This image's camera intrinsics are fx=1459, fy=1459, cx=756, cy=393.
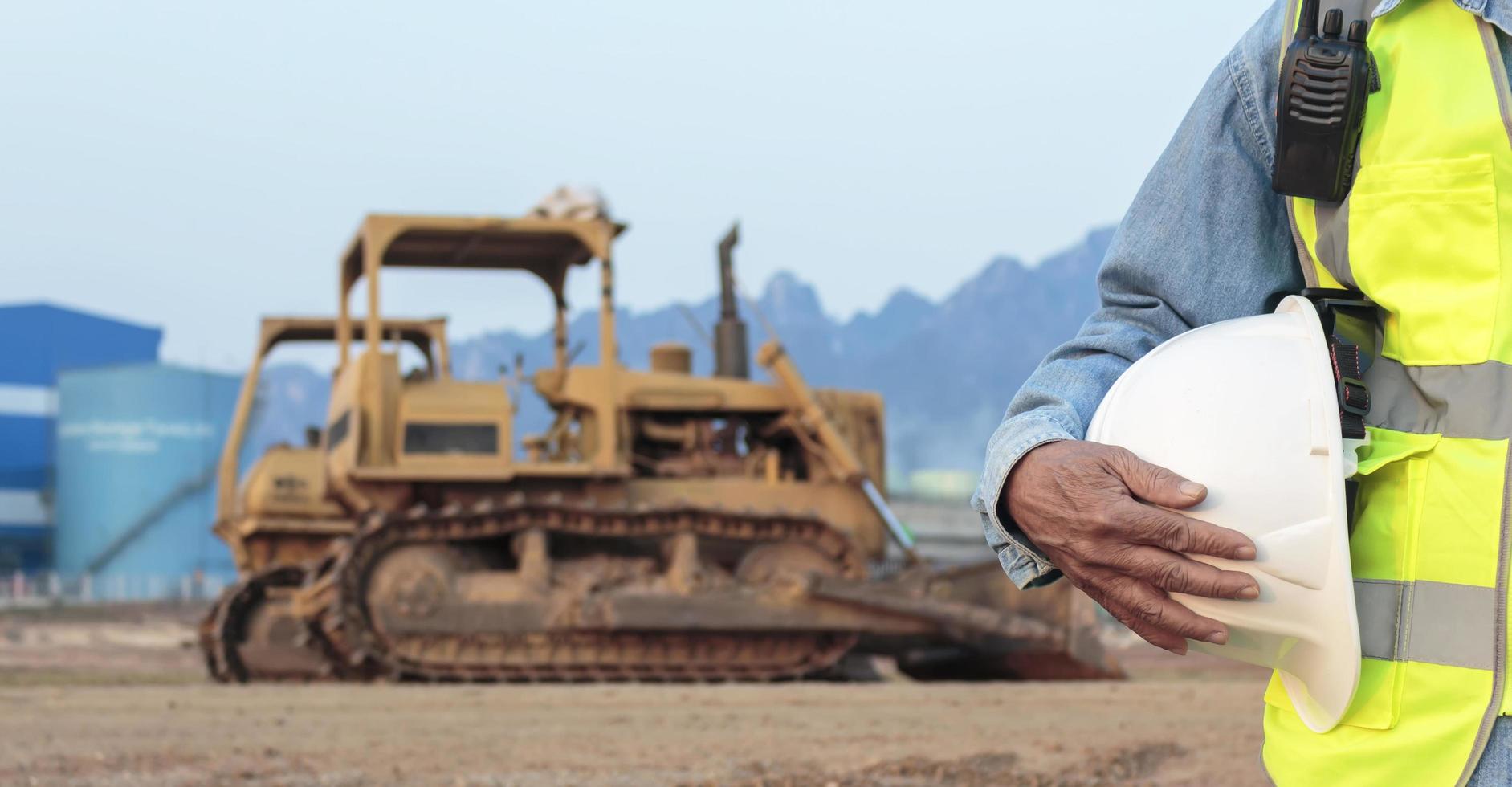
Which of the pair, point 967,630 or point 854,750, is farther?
point 967,630

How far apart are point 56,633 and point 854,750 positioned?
17.5 meters

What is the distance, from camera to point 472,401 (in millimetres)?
10148

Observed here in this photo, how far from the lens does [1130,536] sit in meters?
1.45

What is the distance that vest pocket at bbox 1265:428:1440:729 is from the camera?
54.3 inches

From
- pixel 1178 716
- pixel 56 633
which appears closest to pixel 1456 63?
pixel 1178 716

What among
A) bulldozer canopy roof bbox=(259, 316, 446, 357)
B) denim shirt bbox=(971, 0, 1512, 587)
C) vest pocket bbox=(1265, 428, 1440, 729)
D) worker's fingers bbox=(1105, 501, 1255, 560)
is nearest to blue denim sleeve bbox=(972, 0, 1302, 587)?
denim shirt bbox=(971, 0, 1512, 587)

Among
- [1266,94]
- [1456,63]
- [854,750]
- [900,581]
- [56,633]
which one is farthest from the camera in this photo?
[56,633]

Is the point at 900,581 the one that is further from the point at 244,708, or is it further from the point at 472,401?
the point at 244,708

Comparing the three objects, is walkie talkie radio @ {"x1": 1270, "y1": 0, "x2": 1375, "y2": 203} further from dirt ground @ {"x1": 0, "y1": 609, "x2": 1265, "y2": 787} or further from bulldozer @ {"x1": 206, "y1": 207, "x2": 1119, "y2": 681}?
bulldozer @ {"x1": 206, "y1": 207, "x2": 1119, "y2": 681}

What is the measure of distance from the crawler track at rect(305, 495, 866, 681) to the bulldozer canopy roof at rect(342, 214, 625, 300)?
6.66ft

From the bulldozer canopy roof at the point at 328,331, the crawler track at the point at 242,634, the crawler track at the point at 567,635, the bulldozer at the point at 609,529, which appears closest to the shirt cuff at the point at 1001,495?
the bulldozer at the point at 609,529

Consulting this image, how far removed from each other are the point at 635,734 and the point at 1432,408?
17.5 feet

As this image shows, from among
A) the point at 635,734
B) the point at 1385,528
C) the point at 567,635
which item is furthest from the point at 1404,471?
the point at 567,635

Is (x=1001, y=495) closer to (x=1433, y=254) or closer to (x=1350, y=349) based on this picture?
(x=1350, y=349)
